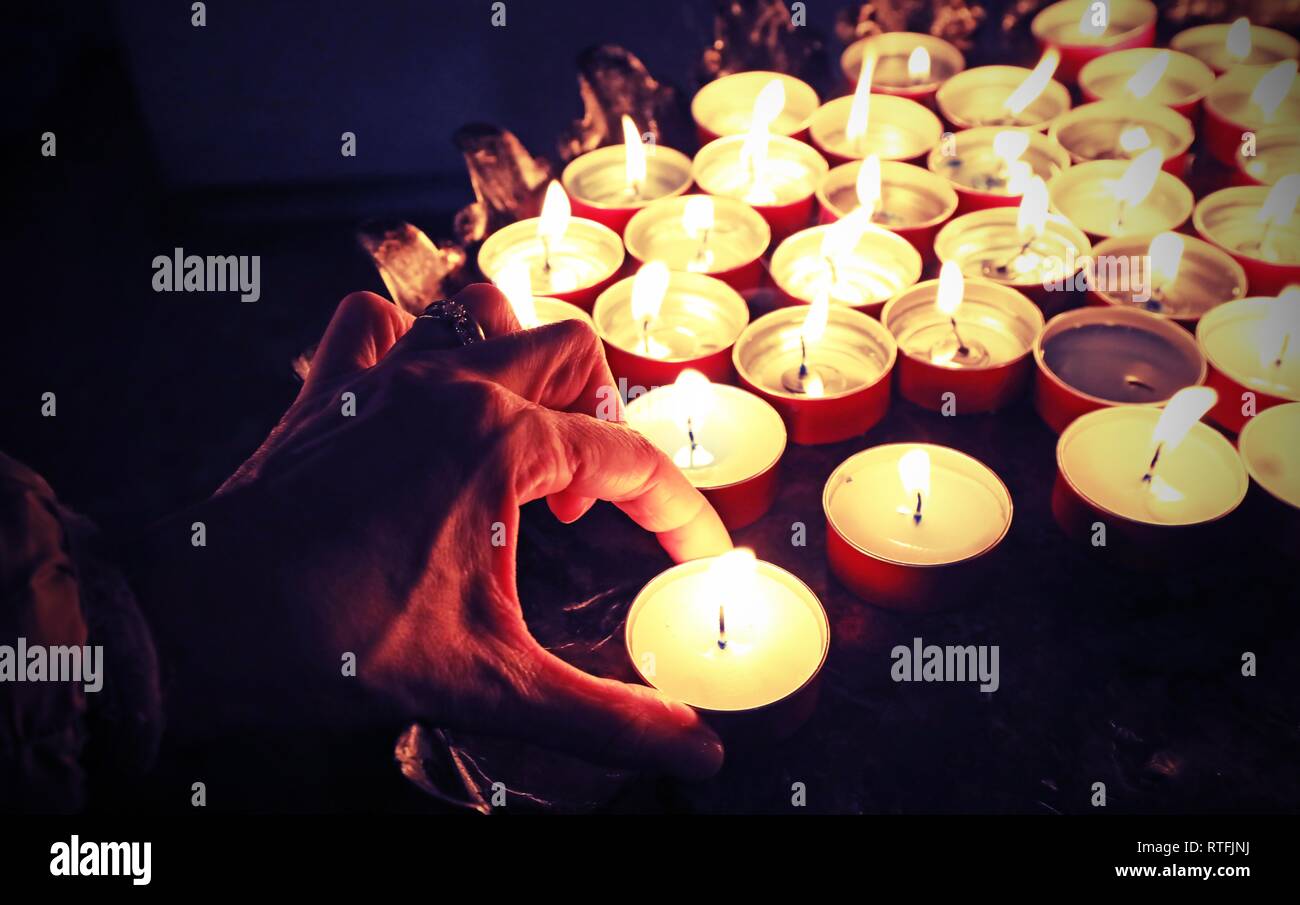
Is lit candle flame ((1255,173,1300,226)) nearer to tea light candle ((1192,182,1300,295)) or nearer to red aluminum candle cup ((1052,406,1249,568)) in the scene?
tea light candle ((1192,182,1300,295))

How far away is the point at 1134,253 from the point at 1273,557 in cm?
66

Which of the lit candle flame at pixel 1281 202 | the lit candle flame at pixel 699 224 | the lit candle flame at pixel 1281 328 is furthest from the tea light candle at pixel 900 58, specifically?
the lit candle flame at pixel 1281 328

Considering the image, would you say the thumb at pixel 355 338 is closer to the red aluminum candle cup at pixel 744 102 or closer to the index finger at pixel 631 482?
the index finger at pixel 631 482

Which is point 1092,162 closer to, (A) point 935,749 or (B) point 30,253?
(A) point 935,749

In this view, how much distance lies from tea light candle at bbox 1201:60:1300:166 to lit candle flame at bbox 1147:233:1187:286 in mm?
442

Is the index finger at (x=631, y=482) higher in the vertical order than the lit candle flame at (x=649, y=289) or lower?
lower

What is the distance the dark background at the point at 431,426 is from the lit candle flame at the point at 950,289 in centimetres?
18

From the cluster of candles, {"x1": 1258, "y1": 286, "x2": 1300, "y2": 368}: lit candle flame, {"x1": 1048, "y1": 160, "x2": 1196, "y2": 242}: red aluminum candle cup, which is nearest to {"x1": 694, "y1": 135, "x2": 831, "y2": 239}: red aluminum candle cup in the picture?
the cluster of candles

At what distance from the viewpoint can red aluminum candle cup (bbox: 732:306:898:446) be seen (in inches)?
62.2

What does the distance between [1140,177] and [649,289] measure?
0.92 meters

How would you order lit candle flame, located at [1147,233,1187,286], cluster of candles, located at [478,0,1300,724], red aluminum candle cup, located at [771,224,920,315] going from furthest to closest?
red aluminum candle cup, located at [771,224,920,315] < lit candle flame, located at [1147,233,1187,286] < cluster of candles, located at [478,0,1300,724]

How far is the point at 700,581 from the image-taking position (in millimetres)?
1428

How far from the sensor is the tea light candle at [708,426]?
1.58 meters

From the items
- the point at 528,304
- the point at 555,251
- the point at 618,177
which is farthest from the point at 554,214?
the point at 618,177
